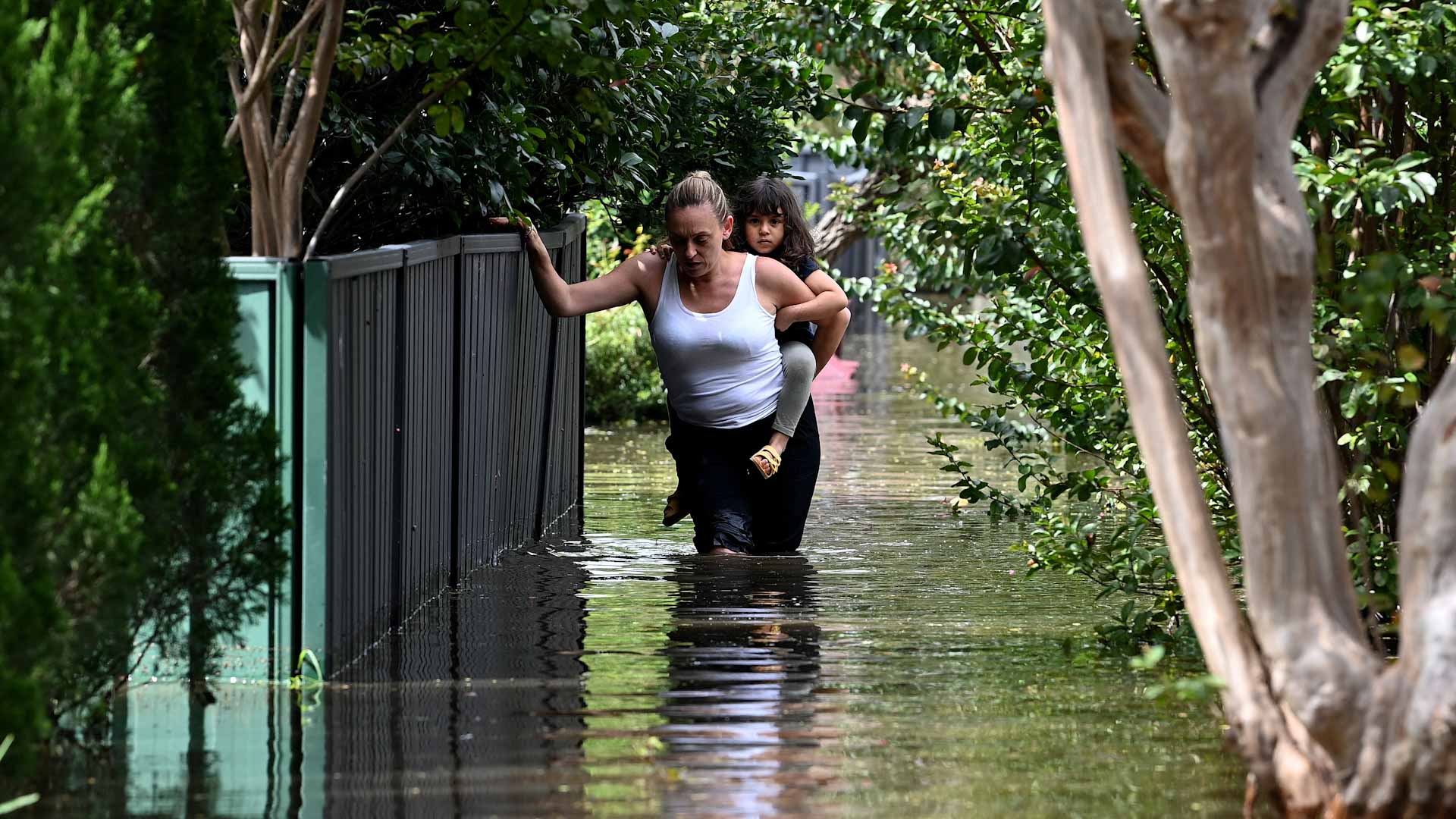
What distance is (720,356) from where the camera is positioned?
349 inches

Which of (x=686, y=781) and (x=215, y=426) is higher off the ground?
(x=215, y=426)

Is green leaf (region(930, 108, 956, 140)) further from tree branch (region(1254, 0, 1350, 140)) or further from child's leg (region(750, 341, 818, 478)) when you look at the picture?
tree branch (region(1254, 0, 1350, 140))

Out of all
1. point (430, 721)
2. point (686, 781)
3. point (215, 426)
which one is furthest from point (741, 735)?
point (215, 426)

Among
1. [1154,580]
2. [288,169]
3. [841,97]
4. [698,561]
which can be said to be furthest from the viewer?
[698,561]

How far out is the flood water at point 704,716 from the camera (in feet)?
16.4

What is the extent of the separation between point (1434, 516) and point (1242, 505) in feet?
→ 1.26

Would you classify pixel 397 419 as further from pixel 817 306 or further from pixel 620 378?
pixel 620 378

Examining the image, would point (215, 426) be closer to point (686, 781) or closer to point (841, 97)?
point (686, 781)

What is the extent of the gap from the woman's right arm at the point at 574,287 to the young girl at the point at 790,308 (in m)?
0.67

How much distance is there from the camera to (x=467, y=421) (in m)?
8.38

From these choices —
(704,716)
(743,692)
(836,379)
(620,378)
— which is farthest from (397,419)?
(836,379)

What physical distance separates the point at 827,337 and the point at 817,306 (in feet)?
1.00

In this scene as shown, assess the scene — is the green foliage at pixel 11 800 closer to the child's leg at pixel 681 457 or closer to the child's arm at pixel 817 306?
the child's leg at pixel 681 457

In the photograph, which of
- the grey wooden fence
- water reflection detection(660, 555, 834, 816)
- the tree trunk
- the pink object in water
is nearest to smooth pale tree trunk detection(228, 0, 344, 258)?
the grey wooden fence
